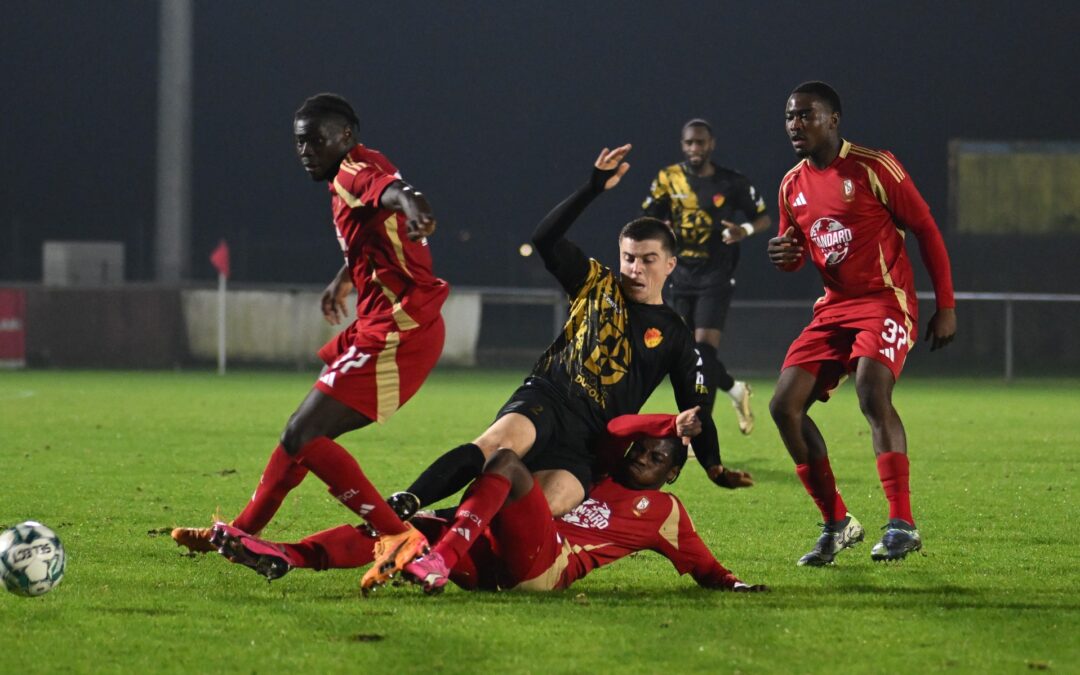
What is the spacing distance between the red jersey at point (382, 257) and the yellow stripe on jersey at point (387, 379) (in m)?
0.06

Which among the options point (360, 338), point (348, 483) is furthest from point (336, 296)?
point (348, 483)

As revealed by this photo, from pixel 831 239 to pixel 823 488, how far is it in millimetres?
1063

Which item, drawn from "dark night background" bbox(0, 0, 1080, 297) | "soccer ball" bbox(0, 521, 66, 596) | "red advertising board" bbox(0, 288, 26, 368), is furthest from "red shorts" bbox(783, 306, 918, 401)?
"dark night background" bbox(0, 0, 1080, 297)

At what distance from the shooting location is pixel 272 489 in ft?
17.1

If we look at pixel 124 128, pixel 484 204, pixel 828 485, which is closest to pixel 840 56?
pixel 484 204

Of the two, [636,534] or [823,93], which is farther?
[823,93]

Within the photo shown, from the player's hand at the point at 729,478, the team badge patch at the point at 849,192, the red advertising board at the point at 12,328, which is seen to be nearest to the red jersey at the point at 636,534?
the player's hand at the point at 729,478

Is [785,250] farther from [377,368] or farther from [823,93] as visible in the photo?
[377,368]

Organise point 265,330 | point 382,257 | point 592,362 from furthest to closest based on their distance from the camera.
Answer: point 265,330, point 592,362, point 382,257

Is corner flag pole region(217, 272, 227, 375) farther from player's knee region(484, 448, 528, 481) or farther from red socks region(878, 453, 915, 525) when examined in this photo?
player's knee region(484, 448, 528, 481)

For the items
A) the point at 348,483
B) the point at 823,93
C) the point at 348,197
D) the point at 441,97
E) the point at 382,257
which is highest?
the point at 441,97

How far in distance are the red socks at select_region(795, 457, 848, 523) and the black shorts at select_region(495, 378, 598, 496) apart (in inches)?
45.3

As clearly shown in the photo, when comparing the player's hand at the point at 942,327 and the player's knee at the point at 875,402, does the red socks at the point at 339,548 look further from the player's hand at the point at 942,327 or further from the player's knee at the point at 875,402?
the player's hand at the point at 942,327

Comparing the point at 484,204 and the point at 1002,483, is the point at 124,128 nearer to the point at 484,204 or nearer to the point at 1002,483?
the point at 484,204
